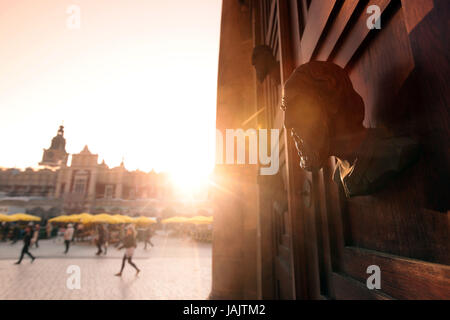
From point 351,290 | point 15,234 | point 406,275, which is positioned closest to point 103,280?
point 351,290

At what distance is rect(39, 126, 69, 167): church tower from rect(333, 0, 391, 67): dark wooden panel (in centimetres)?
6172

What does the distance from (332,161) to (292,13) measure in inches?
51.7

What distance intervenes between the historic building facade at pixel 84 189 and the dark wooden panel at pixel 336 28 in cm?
3336

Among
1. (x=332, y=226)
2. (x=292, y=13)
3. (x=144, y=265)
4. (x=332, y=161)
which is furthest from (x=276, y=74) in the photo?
(x=144, y=265)

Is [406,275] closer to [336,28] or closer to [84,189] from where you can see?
[336,28]

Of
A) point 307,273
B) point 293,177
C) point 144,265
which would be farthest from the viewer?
point 144,265

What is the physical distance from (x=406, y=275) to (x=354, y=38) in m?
0.74

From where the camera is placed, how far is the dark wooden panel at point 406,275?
45 centimetres

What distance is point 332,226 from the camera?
1.02 meters

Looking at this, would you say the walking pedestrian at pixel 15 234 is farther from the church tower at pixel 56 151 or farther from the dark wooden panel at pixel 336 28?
the church tower at pixel 56 151

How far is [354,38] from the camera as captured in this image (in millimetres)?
788

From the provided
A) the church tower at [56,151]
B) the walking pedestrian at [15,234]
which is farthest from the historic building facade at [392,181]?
the church tower at [56,151]

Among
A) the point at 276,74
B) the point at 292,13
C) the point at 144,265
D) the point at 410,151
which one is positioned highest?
the point at 292,13
